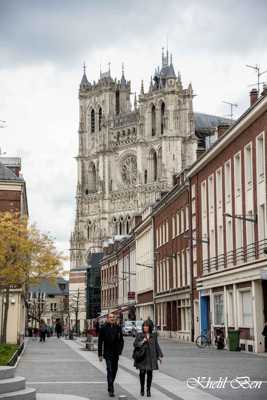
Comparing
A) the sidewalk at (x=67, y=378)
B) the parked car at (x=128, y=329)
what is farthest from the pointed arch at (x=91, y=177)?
the sidewalk at (x=67, y=378)

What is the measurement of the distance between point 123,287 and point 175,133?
211ft

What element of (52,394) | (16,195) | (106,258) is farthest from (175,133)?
(52,394)

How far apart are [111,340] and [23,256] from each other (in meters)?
33.7

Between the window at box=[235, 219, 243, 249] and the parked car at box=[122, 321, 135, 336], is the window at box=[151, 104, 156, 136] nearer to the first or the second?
the parked car at box=[122, 321, 135, 336]

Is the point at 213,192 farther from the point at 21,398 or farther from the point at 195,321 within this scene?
the point at 21,398

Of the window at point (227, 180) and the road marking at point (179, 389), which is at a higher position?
the window at point (227, 180)

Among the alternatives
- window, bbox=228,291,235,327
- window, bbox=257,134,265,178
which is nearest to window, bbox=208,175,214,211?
window, bbox=228,291,235,327

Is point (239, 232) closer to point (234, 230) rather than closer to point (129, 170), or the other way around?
point (234, 230)

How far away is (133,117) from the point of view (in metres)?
160

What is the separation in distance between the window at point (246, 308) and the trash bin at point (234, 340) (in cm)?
63

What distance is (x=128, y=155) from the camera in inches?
6186

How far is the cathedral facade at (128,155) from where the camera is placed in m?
148

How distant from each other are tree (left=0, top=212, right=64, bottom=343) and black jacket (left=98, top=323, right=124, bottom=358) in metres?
30.8

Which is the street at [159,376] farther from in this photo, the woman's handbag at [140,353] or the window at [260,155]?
the window at [260,155]
